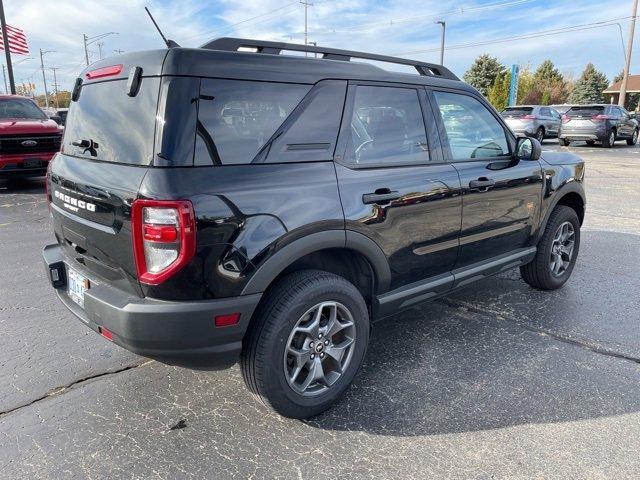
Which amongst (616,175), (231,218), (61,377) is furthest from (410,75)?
(616,175)

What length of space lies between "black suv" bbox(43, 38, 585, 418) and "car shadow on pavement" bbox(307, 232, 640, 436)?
1.09ft

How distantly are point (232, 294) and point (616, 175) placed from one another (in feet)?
41.8

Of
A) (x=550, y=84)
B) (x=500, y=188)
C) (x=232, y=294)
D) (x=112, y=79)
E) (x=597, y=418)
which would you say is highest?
(x=550, y=84)

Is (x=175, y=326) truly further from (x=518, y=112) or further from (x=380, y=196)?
(x=518, y=112)

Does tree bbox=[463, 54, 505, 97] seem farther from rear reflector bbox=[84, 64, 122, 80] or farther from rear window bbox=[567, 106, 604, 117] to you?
rear reflector bbox=[84, 64, 122, 80]

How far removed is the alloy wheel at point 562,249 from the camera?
177 inches

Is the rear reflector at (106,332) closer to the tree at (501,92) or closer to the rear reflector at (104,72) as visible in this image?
the rear reflector at (104,72)

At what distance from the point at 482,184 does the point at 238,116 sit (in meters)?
1.90

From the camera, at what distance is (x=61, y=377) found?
3.08 m

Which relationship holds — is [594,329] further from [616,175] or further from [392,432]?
[616,175]

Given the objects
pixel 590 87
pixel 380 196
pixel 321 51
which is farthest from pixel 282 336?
pixel 590 87

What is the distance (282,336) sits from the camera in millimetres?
2469

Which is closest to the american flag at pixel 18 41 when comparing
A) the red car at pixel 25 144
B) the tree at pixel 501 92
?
the red car at pixel 25 144

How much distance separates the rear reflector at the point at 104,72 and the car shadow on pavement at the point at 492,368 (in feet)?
7.01
